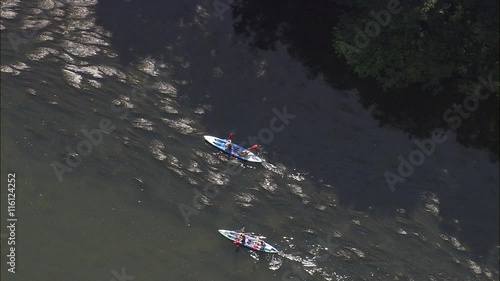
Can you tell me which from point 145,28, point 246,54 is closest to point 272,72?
point 246,54

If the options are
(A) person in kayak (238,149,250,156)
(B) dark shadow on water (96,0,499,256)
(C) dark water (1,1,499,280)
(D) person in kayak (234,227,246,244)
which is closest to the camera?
(C) dark water (1,1,499,280)

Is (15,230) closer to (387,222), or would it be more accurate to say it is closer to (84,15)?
(84,15)

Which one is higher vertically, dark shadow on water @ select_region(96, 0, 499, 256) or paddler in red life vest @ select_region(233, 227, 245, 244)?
→ dark shadow on water @ select_region(96, 0, 499, 256)

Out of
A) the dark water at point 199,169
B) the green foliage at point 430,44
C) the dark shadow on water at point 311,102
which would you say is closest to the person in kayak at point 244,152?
the dark water at point 199,169

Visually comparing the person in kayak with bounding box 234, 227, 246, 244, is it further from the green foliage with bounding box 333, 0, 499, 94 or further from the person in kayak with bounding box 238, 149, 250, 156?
the green foliage with bounding box 333, 0, 499, 94

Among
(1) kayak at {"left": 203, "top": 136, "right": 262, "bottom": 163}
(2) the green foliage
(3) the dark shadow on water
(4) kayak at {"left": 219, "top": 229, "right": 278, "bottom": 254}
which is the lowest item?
(4) kayak at {"left": 219, "top": 229, "right": 278, "bottom": 254}

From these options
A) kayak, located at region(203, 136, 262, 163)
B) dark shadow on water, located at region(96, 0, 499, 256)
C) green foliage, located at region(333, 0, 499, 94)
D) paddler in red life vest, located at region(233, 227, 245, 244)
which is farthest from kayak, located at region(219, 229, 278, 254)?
green foliage, located at region(333, 0, 499, 94)

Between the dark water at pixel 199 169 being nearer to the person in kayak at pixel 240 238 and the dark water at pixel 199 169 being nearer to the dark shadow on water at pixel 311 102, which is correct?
the dark shadow on water at pixel 311 102
